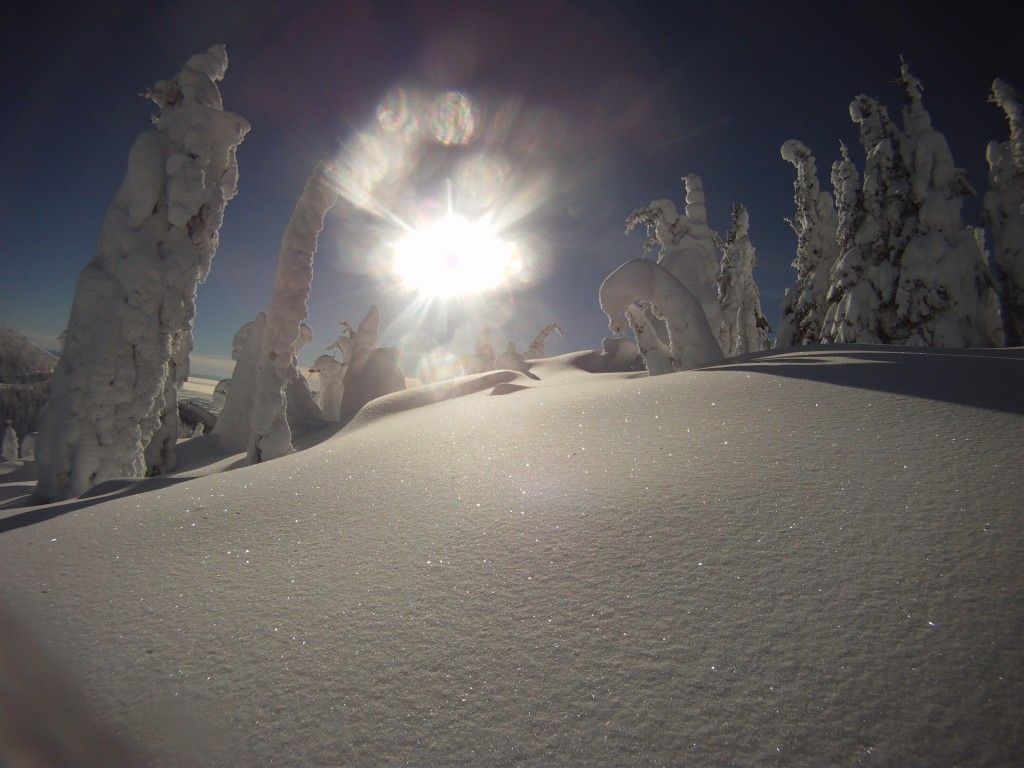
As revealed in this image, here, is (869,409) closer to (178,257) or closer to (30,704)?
(30,704)

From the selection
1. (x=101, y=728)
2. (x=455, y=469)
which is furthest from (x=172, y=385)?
(x=101, y=728)

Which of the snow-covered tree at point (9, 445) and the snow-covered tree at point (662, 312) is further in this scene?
the snow-covered tree at point (9, 445)

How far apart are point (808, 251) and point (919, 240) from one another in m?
3.97

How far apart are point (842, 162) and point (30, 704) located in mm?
16820

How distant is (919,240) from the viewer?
32.4 feet

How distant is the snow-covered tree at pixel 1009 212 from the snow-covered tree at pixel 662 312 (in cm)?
812

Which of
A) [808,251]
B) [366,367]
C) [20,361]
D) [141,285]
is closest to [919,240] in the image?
[808,251]

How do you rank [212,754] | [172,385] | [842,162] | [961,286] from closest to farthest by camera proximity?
[212,754], [961,286], [172,385], [842,162]

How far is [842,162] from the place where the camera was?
12039 millimetres

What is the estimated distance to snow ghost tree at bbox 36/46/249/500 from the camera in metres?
7.30

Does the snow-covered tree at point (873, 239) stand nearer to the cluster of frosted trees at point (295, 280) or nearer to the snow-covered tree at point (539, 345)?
the cluster of frosted trees at point (295, 280)

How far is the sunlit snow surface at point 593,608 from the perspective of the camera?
105 cm

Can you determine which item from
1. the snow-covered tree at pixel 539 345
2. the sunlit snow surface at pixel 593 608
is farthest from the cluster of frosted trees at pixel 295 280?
the snow-covered tree at pixel 539 345

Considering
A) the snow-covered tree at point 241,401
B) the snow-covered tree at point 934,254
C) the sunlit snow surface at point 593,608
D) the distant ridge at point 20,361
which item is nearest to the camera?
the sunlit snow surface at point 593,608
